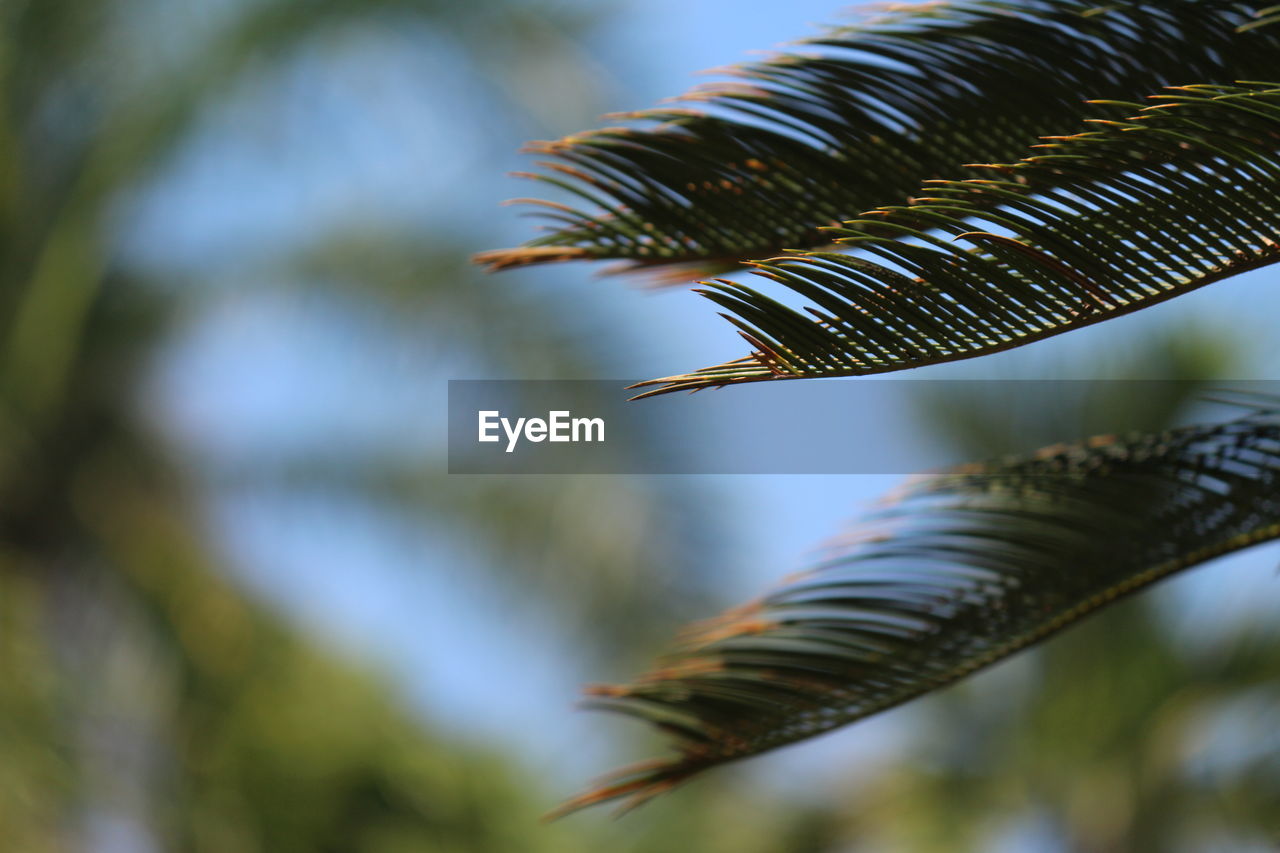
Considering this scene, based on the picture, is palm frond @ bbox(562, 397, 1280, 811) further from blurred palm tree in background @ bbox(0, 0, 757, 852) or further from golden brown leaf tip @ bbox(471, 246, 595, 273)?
blurred palm tree in background @ bbox(0, 0, 757, 852)

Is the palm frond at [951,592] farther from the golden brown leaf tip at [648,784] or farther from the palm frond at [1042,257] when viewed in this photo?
the palm frond at [1042,257]

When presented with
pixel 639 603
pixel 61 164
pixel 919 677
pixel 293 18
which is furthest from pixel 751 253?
pixel 61 164

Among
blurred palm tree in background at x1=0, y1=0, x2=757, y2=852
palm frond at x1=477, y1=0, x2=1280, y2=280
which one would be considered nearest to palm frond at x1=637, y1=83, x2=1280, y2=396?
palm frond at x1=477, y1=0, x2=1280, y2=280

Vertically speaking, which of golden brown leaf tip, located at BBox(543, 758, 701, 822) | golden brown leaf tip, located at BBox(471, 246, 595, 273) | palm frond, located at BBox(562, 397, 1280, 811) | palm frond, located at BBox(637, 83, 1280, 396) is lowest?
golden brown leaf tip, located at BBox(543, 758, 701, 822)

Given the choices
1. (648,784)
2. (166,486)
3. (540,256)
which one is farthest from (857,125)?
(166,486)

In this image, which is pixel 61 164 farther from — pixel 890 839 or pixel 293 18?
pixel 890 839

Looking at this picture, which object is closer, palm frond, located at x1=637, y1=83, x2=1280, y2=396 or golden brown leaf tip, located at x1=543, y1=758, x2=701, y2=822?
palm frond, located at x1=637, y1=83, x2=1280, y2=396

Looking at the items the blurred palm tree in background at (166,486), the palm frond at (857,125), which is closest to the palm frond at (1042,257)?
the palm frond at (857,125)
